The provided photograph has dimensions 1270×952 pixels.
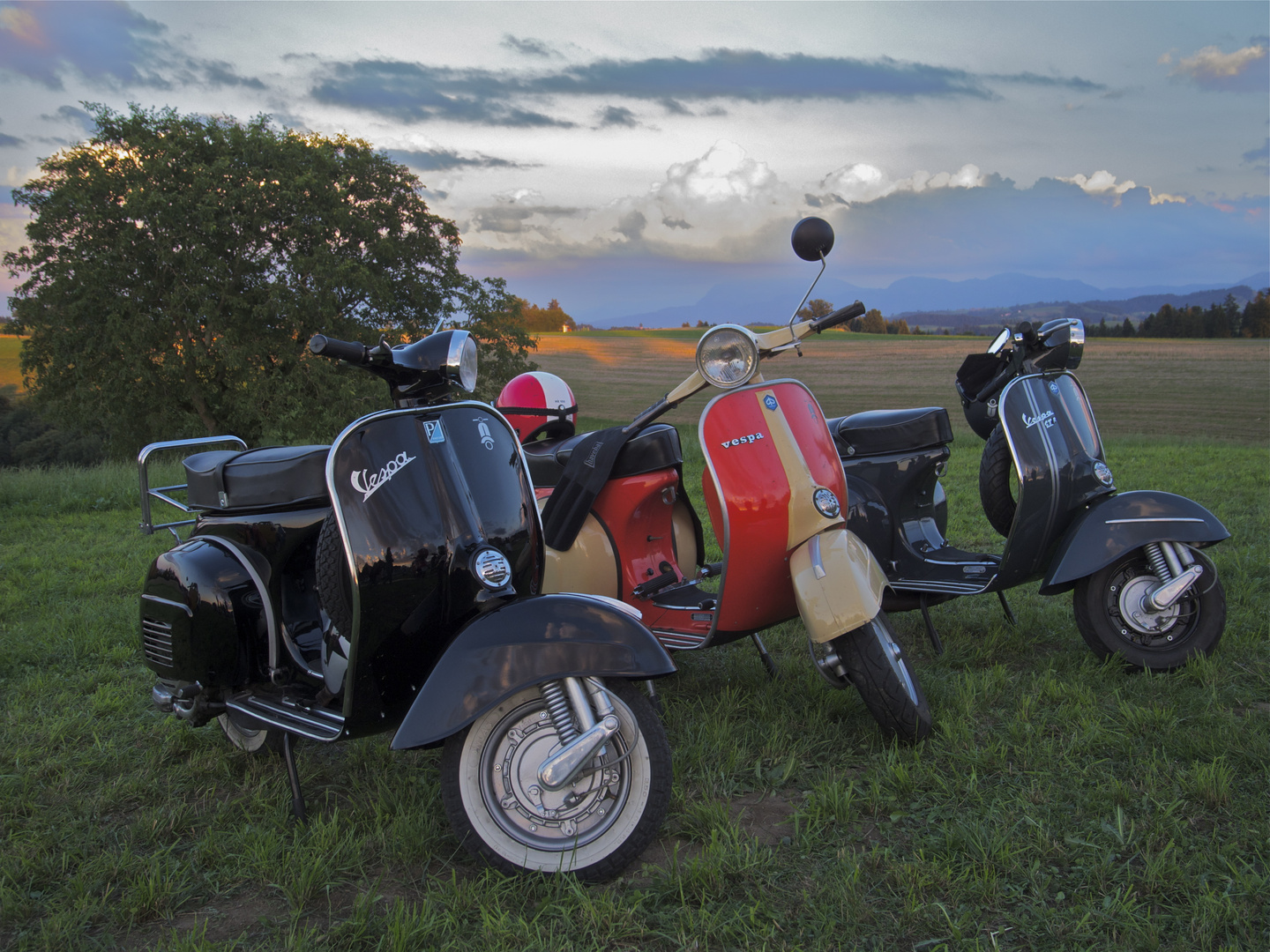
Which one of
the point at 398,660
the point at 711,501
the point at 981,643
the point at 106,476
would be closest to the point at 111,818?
the point at 398,660

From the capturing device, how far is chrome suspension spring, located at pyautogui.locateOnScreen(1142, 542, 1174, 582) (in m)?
3.16

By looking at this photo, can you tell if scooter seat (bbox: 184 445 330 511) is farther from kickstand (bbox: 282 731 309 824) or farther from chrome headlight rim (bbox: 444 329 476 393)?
kickstand (bbox: 282 731 309 824)

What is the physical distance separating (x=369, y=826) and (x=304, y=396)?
71.0ft

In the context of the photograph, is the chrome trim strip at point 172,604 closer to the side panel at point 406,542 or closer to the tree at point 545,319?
the side panel at point 406,542

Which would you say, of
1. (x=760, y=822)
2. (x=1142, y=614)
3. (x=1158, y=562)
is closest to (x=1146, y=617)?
(x=1142, y=614)

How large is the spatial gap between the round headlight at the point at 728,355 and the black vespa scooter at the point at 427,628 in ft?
2.54

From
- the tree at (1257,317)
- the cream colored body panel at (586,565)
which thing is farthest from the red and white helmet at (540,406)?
the tree at (1257,317)

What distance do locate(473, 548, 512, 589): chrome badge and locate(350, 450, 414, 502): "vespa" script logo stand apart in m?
0.31

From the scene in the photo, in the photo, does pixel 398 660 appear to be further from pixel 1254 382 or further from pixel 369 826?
pixel 1254 382

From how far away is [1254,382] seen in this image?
2327 cm

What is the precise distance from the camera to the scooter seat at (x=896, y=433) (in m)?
3.87

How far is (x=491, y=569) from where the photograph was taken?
2.21 metres

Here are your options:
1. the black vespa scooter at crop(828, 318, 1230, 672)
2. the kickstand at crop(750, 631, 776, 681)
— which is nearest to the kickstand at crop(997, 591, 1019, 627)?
the black vespa scooter at crop(828, 318, 1230, 672)

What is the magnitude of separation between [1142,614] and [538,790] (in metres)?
2.47
